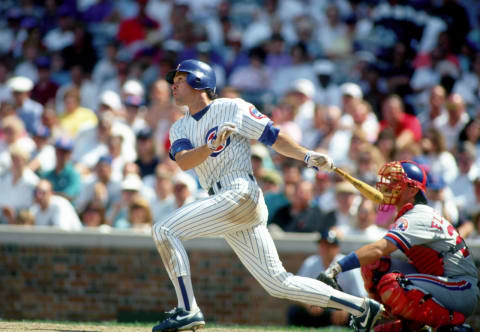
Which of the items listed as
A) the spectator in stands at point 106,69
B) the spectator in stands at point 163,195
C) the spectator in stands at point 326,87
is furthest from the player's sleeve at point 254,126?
the spectator in stands at point 106,69

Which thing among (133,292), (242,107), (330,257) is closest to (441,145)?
(330,257)

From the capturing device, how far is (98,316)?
30.4 ft

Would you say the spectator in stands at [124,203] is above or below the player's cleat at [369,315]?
above

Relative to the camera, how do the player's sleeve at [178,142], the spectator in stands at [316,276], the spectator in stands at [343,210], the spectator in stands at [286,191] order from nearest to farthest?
the player's sleeve at [178,142] → the spectator in stands at [316,276] → the spectator in stands at [343,210] → the spectator in stands at [286,191]

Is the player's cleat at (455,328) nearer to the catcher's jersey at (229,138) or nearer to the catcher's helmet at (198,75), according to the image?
the catcher's jersey at (229,138)

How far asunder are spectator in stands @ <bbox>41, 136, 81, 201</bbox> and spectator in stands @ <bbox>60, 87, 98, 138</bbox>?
1098 mm

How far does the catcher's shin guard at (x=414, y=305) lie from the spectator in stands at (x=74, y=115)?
6616 millimetres

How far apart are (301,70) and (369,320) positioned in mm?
6887

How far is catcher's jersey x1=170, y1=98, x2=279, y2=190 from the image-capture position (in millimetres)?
5578

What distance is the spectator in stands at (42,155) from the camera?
10.7 m

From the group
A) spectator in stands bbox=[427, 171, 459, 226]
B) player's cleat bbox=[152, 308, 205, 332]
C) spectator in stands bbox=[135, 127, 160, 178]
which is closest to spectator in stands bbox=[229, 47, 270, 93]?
spectator in stands bbox=[135, 127, 160, 178]

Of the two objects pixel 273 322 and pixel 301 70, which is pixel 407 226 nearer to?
pixel 273 322

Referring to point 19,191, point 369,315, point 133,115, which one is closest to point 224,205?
point 369,315

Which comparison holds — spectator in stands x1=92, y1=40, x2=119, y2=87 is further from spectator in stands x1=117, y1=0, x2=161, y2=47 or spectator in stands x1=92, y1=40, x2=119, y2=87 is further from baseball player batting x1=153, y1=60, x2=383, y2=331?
baseball player batting x1=153, y1=60, x2=383, y2=331
